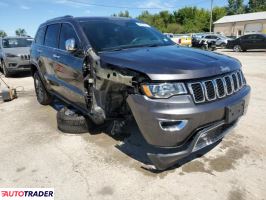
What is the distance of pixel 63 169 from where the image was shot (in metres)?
3.79

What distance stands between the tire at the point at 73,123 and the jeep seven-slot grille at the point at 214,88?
2.36 m

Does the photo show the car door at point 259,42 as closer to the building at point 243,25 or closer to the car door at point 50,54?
the car door at point 50,54

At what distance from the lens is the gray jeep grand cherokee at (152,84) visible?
296cm

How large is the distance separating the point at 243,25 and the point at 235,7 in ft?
157

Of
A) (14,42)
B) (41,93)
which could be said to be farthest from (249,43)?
(41,93)

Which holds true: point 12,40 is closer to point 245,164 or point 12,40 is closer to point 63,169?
point 63,169

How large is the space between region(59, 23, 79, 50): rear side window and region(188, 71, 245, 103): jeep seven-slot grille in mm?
2054

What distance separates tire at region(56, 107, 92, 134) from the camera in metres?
4.83

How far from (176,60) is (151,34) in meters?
1.78

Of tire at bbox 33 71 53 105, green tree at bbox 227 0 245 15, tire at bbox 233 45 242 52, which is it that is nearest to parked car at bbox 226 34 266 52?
tire at bbox 233 45 242 52

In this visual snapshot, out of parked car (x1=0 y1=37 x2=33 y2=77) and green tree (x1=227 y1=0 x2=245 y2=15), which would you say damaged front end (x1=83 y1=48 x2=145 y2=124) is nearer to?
parked car (x1=0 y1=37 x2=33 y2=77)

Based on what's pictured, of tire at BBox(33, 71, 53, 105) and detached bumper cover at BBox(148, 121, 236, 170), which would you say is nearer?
detached bumper cover at BBox(148, 121, 236, 170)

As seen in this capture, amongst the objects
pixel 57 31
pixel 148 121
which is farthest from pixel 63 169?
pixel 57 31

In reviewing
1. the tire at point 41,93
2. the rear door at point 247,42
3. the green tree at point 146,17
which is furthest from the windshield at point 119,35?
the green tree at point 146,17
